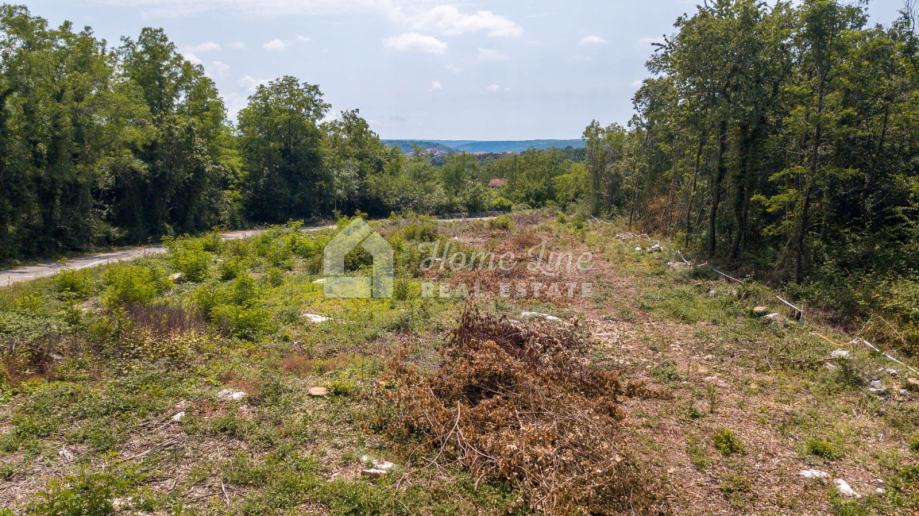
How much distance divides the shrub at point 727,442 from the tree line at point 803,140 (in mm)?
4904

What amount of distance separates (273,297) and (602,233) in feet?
49.9

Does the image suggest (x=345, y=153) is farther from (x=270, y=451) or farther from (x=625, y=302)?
(x=270, y=451)

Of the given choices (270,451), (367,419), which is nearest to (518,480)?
(367,419)

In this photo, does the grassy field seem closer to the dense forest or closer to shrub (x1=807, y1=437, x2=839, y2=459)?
shrub (x1=807, y1=437, x2=839, y2=459)

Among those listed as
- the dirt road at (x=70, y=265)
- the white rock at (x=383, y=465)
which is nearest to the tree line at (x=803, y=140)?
the white rock at (x=383, y=465)

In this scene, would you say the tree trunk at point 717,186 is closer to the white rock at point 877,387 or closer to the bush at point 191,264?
the white rock at point 877,387

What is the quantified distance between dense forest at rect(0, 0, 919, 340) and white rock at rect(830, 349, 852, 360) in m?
1.16

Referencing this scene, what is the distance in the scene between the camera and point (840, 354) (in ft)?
22.6

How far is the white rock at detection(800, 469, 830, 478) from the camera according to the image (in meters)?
4.47

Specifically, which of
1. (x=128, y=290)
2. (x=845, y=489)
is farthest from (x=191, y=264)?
(x=845, y=489)

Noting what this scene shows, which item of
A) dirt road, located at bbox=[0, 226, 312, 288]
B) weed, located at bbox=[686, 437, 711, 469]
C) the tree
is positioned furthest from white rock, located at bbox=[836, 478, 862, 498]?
the tree

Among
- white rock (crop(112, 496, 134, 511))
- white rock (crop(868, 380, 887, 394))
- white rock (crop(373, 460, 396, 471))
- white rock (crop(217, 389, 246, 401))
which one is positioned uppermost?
white rock (crop(217, 389, 246, 401))

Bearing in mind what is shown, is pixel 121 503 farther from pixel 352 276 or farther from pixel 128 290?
pixel 352 276

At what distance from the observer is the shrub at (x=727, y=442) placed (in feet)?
16.0
